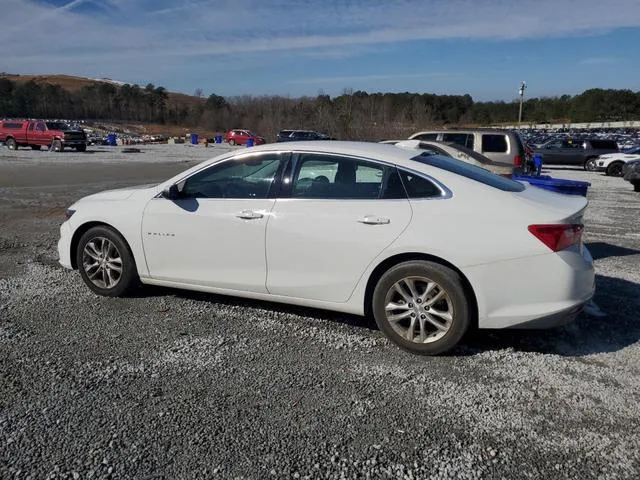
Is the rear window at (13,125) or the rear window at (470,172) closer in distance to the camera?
the rear window at (470,172)

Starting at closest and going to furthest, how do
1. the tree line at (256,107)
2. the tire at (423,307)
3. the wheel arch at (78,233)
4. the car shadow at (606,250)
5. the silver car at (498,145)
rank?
the tire at (423,307), the wheel arch at (78,233), the car shadow at (606,250), the silver car at (498,145), the tree line at (256,107)

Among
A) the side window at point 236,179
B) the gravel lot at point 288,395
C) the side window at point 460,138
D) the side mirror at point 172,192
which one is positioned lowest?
Answer: the gravel lot at point 288,395

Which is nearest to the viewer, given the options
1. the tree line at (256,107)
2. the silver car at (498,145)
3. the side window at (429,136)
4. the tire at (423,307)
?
the tire at (423,307)

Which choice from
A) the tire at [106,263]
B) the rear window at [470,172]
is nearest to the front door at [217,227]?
the tire at [106,263]

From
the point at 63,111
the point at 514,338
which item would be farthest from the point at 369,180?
the point at 63,111

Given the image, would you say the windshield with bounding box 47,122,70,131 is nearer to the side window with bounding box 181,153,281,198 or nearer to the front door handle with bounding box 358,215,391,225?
the side window with bounding box 181,153,281,198

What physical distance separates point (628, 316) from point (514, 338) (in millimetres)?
1310

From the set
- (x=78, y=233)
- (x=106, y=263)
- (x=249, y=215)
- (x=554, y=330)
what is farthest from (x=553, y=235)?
(x=78, y=233)

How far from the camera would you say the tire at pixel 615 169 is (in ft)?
74.4

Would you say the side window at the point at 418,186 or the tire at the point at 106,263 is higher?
the side window at the point at 418,186

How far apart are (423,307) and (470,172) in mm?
1224

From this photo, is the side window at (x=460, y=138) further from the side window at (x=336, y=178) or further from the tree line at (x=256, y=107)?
the tree line at (x=256, y=107)

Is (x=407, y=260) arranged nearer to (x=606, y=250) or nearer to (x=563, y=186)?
(x=563, y=186)

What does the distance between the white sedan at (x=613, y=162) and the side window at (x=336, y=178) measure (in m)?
21.7
